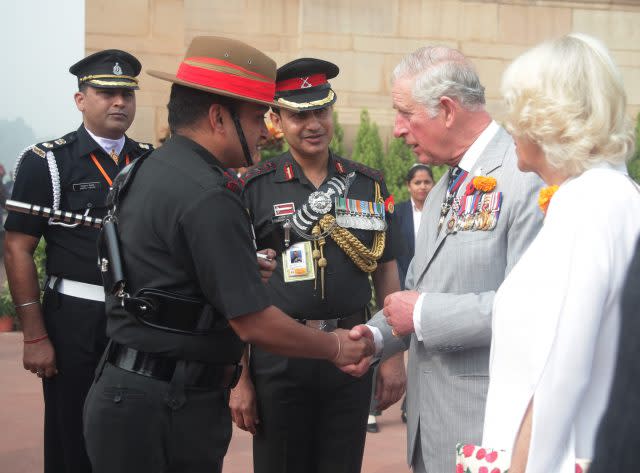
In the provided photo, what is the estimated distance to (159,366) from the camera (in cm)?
279

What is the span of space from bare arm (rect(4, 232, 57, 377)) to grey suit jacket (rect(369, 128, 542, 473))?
1.98 meters

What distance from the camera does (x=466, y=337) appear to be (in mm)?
2814

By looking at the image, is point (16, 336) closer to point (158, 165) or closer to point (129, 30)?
point (129, 30)

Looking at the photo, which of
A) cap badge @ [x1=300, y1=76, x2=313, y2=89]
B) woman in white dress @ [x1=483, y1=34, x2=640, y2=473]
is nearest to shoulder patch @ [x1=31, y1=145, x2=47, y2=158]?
cap badge @ [x1=300, y1=76, x2=313, y2=89]

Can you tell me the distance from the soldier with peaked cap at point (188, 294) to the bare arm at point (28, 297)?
55.9 inches

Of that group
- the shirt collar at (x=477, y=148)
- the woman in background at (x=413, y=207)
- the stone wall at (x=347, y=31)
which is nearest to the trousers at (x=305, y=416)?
the shirt collar at (x=477, y=148)

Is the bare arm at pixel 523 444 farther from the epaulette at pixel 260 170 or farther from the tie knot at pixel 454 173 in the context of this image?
the epaulette at pixel 260 170

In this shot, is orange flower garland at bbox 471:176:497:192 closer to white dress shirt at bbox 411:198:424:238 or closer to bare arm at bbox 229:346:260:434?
bare arm at bbox 229:346:260:434

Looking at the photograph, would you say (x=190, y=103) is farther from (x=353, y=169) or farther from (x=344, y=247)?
A: (x=353, y=169)

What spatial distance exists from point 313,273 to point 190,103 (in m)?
1.16

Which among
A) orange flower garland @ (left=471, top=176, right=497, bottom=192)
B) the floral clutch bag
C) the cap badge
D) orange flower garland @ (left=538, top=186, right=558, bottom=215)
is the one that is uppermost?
the cap badge

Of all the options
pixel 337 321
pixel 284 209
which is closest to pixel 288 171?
pixel 284 209

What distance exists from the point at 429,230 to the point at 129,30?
27.6ft

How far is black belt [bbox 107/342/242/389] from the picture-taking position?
110 inches
